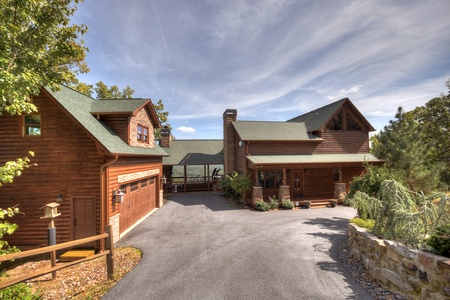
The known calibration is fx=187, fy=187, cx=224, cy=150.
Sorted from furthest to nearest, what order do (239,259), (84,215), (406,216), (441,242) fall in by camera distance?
(84,215)
(239,259)
(406,216)
(441,242)

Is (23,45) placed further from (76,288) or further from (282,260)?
(282,260)

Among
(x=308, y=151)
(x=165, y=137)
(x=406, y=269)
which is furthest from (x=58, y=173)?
(x=308, y=151)

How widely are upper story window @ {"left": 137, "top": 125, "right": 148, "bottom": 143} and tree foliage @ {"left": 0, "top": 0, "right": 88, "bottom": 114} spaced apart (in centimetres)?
616

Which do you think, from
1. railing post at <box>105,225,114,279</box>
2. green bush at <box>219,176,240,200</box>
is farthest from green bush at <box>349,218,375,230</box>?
green bush at <box>219,176,240,200</box>

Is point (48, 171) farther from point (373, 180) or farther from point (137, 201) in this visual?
point (373, 180)

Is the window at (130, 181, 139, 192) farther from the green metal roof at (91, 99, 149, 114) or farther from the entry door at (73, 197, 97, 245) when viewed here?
the green metal roof at (91, 99, 149, 114)

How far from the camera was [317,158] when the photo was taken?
Answer: 719 inches

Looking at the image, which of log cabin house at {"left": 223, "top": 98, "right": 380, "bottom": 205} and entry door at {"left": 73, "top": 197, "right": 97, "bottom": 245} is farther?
log cabin house at {"left": 223, "top": 98, "right": 380, "bottom": 205}

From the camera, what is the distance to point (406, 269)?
5453mm

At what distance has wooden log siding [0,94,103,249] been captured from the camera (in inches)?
347

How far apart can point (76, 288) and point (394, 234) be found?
10.8 meters

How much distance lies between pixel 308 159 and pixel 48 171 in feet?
61.1

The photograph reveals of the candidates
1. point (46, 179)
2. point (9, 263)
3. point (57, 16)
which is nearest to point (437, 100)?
point (57, 16)

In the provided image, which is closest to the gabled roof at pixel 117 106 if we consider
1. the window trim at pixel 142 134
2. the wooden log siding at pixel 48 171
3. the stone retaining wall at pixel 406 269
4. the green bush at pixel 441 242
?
the window trim at pixel 142 134
